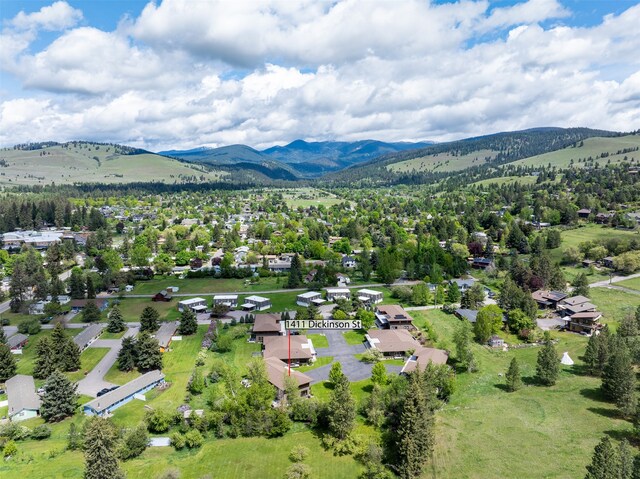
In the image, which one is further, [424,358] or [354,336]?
[354,336]

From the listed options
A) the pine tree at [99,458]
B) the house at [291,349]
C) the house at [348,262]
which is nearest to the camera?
the pine tree at [99,458]

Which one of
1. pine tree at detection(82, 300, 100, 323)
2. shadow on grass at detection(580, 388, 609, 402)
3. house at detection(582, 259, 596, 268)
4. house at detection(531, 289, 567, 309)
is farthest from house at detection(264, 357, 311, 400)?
house at detection(582, 259, 596, 268)

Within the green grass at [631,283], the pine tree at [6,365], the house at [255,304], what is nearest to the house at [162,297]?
the house at [255,304]

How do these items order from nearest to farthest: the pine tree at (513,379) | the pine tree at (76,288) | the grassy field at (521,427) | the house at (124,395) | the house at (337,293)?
1. the grassy field at (521,427)
2. the house at (124,395)
3. the pine tree at (513,379)
4. the house at (337,293)
5. the pine tree at (76,288)

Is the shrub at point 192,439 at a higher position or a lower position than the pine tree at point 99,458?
lower

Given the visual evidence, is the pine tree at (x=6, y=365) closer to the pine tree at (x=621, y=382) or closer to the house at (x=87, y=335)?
the house at (x=87, y=335)

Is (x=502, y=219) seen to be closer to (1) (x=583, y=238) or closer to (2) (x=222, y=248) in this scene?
(1) (x=583, y=238)

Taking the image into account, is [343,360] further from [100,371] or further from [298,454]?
[100,371]

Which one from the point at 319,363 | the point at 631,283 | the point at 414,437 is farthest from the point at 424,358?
the point at 631,283
